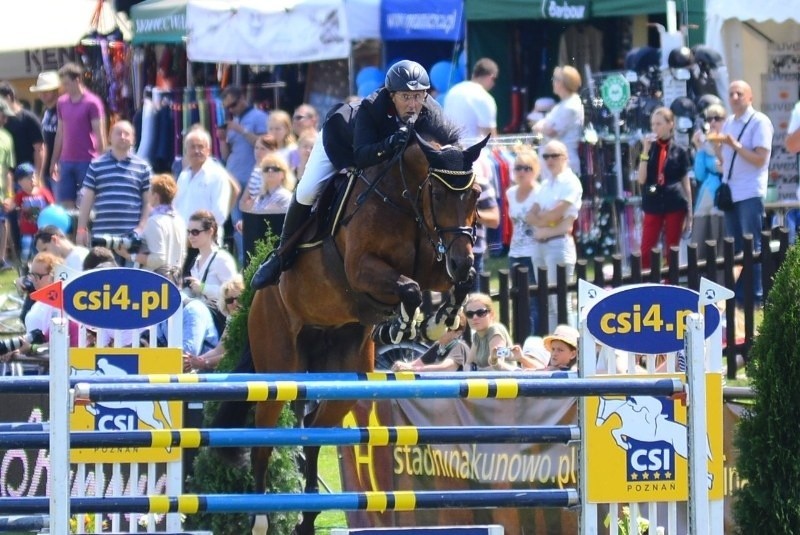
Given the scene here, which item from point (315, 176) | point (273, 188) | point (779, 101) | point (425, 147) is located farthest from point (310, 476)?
point (779, 101)

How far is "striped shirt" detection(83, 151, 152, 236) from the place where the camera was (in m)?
12.0

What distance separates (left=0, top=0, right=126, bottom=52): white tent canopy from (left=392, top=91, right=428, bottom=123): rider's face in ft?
43.1

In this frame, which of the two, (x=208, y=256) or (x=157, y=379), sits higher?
(x=208, y=256)

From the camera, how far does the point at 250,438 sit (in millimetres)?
5371

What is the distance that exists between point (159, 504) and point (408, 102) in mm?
2254

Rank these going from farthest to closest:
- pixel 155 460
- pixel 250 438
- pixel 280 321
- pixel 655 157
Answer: pixel 655 157 → pixel 280 321 → pixel 155 460 → pixel 250 438

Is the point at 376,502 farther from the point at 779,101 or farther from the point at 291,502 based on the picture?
the point at 779,101

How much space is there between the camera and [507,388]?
5238mm

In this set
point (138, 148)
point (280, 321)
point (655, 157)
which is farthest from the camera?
point (138, 148)

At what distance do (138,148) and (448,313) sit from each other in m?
11.9

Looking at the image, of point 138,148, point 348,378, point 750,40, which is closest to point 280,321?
point 348,378

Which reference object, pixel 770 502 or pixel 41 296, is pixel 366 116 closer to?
pixel 41 296

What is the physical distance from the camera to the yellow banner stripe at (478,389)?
5.22 metres

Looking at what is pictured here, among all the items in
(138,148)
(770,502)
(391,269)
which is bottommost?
(770,502)
